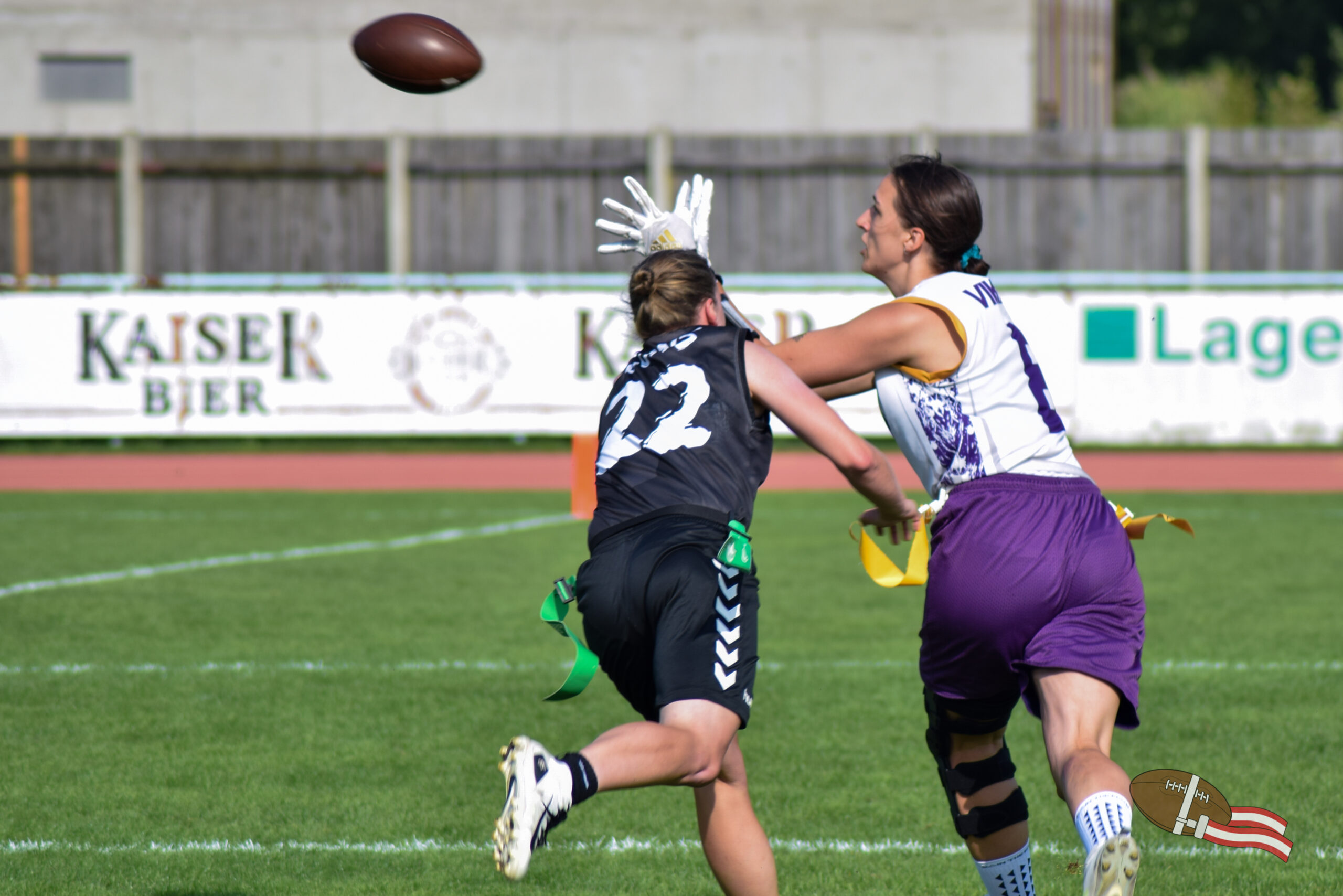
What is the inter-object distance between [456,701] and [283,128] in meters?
21.9

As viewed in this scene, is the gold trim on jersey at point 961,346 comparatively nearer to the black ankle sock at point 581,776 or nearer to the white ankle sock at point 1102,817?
the white ankle sock at point 1102,817

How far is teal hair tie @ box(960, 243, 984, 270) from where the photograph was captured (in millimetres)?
3826

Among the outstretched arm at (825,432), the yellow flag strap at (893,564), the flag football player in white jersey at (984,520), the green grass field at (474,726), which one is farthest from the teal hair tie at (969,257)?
the green grass field at (474,726)

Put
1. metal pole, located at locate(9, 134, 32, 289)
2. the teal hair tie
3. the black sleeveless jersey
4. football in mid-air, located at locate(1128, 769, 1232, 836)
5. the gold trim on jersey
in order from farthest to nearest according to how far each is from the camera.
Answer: metal pole, located at locate(9, 134, 32, 289), the teal hair tie, the black sleeveless jersey, the gold trim on jersey, football in mid-air, located at locate(1128, 769, 1232, 836)

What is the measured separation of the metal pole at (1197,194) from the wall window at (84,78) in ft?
56.1

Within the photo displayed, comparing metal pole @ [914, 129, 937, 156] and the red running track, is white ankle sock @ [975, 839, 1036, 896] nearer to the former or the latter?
the red running track

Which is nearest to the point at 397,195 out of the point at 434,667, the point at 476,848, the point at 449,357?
the point at 449,357

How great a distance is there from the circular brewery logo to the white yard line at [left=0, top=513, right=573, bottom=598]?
4.78m

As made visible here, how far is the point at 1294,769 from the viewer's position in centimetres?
565

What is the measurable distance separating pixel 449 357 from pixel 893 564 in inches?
564

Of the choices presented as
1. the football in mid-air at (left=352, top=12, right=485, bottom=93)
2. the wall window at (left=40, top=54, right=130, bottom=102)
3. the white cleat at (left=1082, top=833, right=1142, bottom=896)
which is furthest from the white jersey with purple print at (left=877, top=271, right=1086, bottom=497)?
the wall window at (left=40, top=54, right=130, bottom=102)

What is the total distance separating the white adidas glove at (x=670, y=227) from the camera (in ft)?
13.8

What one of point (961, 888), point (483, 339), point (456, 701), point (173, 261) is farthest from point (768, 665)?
point (173, 261)

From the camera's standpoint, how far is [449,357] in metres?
17.7
